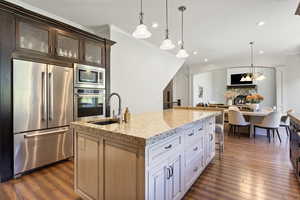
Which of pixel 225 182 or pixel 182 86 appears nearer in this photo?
pixel 225 182

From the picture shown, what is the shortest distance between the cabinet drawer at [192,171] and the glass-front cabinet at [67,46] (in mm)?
2753

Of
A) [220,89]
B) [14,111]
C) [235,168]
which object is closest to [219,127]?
[235,168]

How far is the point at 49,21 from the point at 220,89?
352 inches

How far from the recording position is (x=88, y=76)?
10.7 feet

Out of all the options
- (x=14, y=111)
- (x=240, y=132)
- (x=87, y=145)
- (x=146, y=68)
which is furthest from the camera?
(x=240, y=132)

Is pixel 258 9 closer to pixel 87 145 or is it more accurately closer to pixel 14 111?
pixel 87 145

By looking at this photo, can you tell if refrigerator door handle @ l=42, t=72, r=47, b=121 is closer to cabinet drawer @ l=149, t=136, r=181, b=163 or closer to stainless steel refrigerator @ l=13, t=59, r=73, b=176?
stainless steel refrigerator @ l=13, t=59, r=73, b=176

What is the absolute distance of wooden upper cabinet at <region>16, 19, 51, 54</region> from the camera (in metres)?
2.41

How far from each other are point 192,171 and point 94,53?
2.92 m

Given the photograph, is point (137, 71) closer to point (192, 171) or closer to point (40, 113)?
point (40, 113)

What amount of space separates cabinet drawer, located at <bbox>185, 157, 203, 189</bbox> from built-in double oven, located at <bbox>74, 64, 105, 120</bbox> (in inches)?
85.1

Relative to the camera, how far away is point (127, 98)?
4.33m

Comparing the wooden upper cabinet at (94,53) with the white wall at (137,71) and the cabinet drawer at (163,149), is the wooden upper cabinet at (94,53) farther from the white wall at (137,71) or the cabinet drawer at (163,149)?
the cabinet drawer at (163,149)

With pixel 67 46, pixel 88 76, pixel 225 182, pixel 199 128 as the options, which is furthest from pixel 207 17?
pixel 225 182
